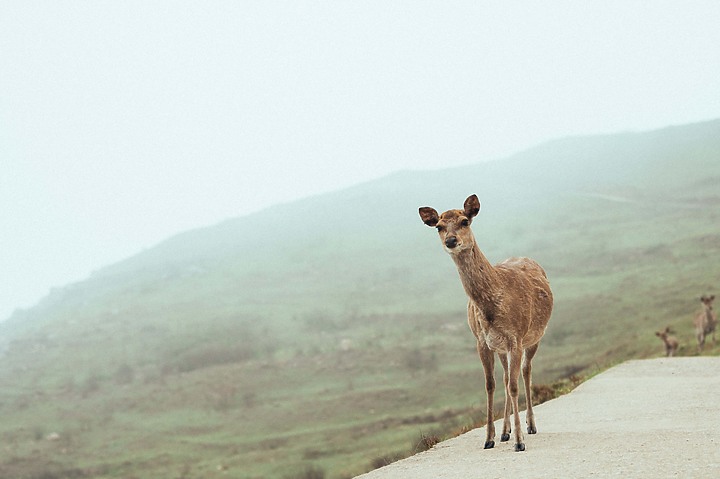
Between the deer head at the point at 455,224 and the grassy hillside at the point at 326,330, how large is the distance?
5.90 metres

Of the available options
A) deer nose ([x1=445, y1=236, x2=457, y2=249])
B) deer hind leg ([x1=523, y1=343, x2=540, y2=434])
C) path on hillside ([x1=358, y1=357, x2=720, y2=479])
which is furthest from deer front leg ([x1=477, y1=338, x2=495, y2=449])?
deer nose ([x1=445, y1=236, x2=457, y2=249])

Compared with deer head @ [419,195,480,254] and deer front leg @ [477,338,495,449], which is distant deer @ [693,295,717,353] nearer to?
deer front leg @ [477,338,495,449]

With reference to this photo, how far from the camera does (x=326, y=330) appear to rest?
94.6 metres

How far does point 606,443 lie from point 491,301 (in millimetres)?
2875

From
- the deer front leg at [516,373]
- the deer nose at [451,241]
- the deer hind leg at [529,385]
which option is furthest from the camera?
the deer hind leg at [529,385]

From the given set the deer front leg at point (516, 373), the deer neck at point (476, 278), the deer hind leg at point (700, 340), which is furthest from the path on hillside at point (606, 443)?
the deer hind leg at point (700, 340)

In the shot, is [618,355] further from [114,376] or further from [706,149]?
[706,149]

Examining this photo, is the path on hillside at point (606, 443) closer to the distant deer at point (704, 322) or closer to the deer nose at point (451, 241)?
the deer nose at point (451, 241)

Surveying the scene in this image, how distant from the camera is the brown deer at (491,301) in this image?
10875 mm

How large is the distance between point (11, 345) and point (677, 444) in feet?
394

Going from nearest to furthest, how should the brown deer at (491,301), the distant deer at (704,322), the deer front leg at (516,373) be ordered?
the brown deer at (491,301) < the deer front leg at (516,373) < the distant deer at (704,322)

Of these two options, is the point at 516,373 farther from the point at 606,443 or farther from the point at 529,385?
the point at 529,385

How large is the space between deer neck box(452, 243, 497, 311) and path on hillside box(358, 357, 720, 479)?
2411 millimetres

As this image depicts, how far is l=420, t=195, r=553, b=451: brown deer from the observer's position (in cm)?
1088
